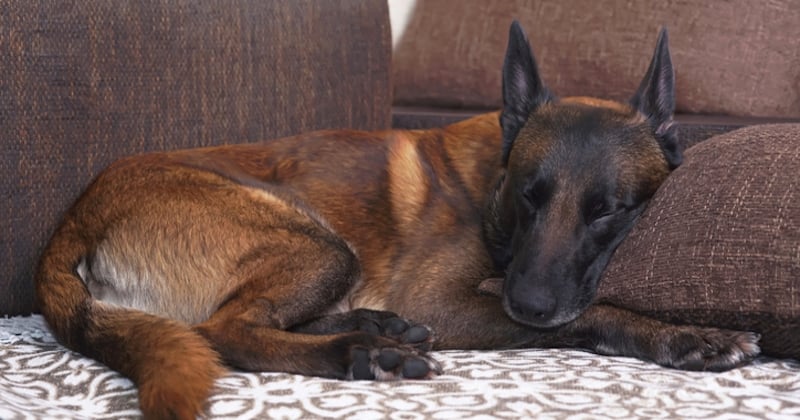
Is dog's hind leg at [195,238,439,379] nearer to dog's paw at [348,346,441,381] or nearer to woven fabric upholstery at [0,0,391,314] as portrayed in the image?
dog's paw at [348,346,441,381]

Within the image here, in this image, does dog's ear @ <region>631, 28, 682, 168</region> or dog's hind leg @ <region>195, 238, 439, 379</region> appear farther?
dog's ear @ <region>631, 28, 682, 168</region>

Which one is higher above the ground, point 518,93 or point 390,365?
point 518,93

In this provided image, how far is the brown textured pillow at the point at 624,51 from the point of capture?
3076 millimetres

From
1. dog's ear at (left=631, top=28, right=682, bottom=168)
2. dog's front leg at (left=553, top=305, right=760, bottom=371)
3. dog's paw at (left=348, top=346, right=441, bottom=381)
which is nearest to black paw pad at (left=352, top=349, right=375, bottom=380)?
dog's paw at (left=348, top=346, right=441, bottom=381)

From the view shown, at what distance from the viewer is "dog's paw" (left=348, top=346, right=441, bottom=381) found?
178 cm

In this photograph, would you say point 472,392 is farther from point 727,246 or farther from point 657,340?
point 727,246

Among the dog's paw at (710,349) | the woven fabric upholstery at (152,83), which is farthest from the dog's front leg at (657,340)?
the woven fabric upholstery at (152,83)

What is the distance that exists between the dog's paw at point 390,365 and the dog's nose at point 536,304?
0.25 meters

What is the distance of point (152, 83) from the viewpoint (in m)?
2.50

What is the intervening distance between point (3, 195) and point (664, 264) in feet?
4.90

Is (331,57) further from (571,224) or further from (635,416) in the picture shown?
(635,416)

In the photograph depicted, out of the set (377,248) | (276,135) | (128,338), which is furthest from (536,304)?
(276,135)

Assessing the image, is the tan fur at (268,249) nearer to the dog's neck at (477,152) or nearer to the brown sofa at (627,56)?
the dog's neck at (477,152)

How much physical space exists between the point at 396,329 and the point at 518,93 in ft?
2.08
